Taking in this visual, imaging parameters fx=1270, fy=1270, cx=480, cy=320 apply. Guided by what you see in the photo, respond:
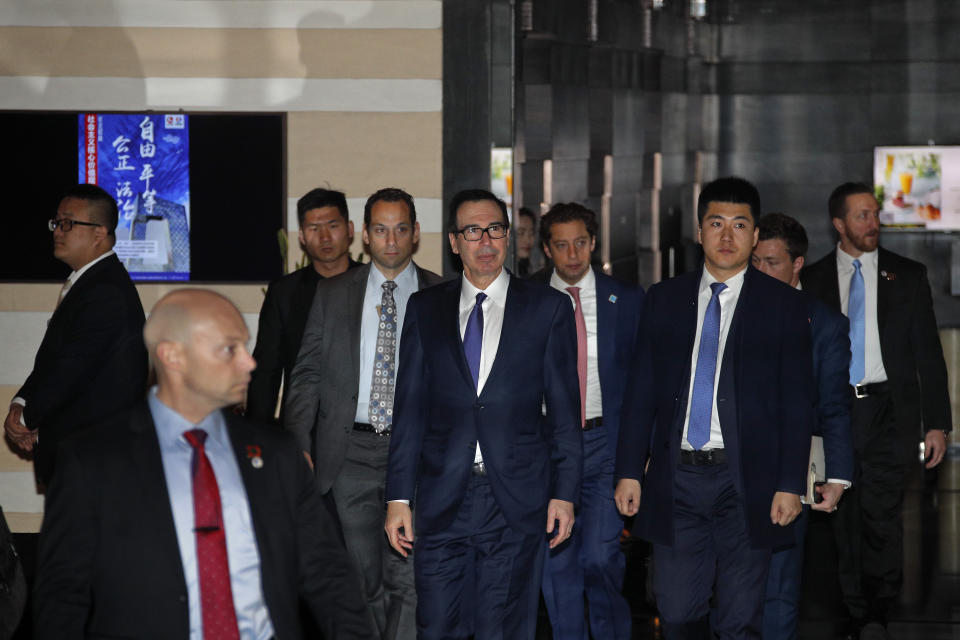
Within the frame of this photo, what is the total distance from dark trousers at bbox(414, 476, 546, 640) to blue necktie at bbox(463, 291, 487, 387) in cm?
36

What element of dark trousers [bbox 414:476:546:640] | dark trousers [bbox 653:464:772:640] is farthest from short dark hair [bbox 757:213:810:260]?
dark trousers [bbox 414:476:546:640]

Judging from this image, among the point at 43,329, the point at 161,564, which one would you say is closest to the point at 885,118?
the point at 43,329

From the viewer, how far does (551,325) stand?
4238mm

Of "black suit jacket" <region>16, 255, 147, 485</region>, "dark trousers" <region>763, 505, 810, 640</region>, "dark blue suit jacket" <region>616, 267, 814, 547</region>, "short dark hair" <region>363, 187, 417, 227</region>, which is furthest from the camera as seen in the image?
"black suit jacket" <region>16, 255, 147, 485</region>

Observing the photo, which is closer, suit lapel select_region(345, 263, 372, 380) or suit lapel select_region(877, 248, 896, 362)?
suit lapel select_region(345, 263, 372, 380)

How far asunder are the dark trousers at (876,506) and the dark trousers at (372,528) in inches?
79.5

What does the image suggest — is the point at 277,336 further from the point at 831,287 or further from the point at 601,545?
the point at 831,287

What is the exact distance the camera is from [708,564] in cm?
423

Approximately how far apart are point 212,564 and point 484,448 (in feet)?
5.38

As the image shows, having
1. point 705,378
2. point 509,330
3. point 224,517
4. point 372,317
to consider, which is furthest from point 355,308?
point 224,517

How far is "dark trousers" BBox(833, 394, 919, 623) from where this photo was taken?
551 centimetres

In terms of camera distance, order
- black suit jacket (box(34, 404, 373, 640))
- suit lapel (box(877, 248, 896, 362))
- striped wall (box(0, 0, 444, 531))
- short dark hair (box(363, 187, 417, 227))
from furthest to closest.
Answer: striped wall (box(0, 0, 444, 531)) < suit lapel (box(877, 248, 896, 362)) < short dark hair (box(363, 187, 417, 227)) < black suit jacket (box(34, 404, 373, 640))

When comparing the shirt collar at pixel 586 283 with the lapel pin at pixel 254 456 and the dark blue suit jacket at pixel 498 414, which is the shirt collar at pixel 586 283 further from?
the lapel pin at pixel 254 456

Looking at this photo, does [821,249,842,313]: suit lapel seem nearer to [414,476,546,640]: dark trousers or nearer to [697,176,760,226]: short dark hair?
[697,176,760,226]: short dark hair
